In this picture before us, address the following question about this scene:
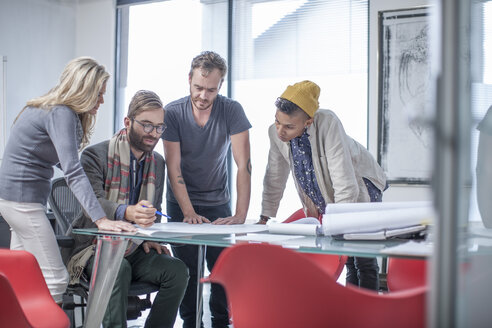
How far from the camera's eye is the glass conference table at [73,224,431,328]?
4.20ft

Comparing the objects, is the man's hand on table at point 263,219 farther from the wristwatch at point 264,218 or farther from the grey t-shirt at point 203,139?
the grey t-shirt at point 203,139

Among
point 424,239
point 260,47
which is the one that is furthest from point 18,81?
point 424,239

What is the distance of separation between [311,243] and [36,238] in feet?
3.75

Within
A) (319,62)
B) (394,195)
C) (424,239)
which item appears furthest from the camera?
(319,62)

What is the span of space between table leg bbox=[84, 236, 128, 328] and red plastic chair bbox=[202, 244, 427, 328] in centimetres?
74

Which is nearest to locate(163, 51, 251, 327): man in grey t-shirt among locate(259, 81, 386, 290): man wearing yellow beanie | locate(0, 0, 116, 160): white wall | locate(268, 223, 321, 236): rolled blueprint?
locate(259, 81, 386, 290): man wearing yellow beanie

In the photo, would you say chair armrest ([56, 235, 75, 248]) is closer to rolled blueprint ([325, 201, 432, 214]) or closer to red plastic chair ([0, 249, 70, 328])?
red plastic chair ([0, 249, 70, 328])

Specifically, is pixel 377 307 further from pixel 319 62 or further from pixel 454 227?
pixel 319 62

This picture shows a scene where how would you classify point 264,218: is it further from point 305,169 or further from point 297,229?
point 297,229

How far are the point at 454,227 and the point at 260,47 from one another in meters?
3.98

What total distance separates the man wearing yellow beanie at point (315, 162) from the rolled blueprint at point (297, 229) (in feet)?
1.44

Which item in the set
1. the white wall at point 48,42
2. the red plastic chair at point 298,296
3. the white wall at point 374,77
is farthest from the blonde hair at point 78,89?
the white wall at point 48,42

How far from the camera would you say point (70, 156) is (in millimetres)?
1912

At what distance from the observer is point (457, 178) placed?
67 centimetres
